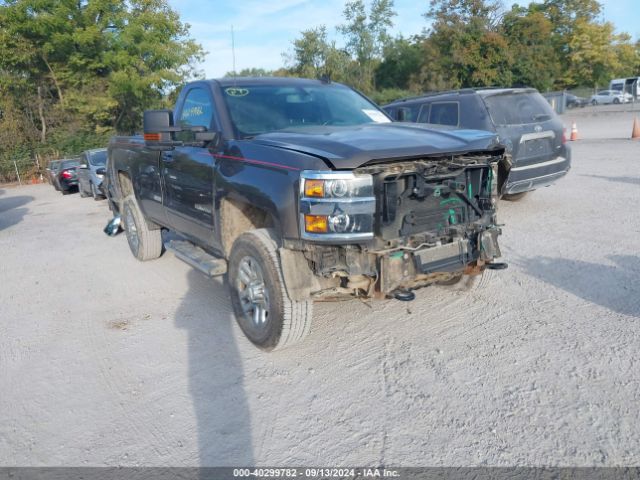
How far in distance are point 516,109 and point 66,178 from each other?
15.7 meters

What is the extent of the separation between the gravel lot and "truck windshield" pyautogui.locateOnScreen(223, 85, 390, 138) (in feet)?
5.73

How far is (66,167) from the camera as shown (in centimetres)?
1833

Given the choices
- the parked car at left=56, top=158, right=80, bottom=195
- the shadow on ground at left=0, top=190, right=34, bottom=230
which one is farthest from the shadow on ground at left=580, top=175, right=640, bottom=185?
the parked car at left=56, top=158, right=80, bottom=195

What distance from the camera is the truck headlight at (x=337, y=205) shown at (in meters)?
3.26

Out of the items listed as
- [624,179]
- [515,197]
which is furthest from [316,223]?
[624,179]

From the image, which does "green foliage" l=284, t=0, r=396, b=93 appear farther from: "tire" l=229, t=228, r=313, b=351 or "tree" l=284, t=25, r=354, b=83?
"tire" l=229, t=228, r=313, b=351

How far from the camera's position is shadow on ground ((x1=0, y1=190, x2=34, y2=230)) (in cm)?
1198

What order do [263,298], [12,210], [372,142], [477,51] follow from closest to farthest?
[372,142] → [263,298] → [12,210] → [477,51]

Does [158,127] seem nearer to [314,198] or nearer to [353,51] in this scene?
[314,198]

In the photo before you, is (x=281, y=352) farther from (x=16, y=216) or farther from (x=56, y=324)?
(x=16, y=216)

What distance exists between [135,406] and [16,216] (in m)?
11.7

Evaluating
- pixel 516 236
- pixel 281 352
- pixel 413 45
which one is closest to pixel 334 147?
pixel 281 352

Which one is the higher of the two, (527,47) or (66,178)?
(527,47)

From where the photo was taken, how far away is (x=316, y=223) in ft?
10.8
